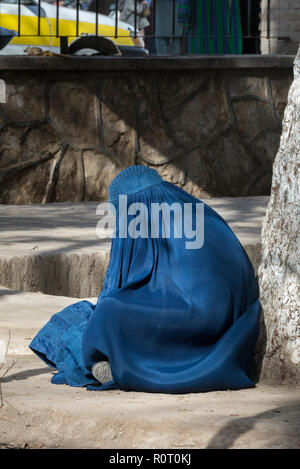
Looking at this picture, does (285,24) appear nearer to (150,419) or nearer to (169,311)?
(169,311)

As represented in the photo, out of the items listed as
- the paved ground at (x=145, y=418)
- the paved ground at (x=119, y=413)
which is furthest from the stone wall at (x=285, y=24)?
the paved ground at (x=145, y=418)

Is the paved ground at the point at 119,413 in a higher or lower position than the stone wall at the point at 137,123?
lower

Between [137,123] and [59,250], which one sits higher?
[137,123]

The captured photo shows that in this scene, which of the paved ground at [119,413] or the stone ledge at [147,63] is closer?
the paved ground at [119,413]

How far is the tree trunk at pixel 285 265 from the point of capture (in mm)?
3422

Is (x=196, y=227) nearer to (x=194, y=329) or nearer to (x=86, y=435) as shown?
(x=194, y=329)

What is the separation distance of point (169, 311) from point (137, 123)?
4.96 m

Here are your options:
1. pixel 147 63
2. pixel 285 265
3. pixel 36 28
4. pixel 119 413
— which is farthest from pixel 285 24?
pixel 119 413

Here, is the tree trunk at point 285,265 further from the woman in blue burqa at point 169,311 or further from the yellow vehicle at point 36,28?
the yellow vehicle at point 36,28

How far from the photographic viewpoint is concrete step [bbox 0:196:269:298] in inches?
213

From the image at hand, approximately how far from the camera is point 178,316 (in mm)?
3387

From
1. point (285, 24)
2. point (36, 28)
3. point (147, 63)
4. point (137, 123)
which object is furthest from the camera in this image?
point (36, 28)

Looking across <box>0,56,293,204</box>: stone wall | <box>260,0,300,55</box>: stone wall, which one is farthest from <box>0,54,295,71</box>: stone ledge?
<box>260,0,300,55</box>: stone wall

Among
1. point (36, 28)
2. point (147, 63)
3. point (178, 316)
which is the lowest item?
point (178, 316)
